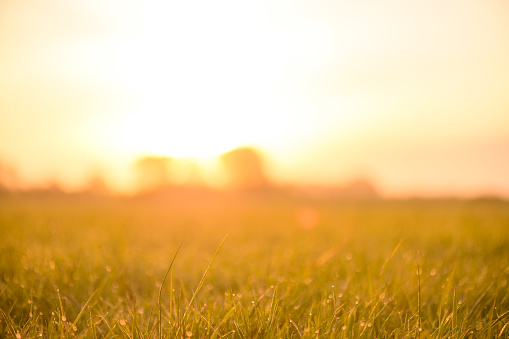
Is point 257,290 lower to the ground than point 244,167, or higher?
lower

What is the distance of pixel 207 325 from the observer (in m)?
1.59

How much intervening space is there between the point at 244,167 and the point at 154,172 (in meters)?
11.0

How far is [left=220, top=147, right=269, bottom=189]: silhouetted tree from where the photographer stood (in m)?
35.2

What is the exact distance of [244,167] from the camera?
36219mm

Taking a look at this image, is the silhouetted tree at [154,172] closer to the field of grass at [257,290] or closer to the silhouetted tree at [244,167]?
the silhouetted tree at [244,167]

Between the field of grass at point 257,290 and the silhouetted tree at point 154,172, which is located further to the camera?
the silhouetted tree at point 154,172

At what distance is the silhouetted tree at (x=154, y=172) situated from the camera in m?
32.5

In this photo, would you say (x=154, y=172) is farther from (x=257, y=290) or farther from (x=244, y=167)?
(x=257, y=290)

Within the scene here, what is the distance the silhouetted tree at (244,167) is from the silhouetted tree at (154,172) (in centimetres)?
718

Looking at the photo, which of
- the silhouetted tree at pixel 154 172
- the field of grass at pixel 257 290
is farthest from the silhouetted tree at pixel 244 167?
the field of grass at pixel 257 290

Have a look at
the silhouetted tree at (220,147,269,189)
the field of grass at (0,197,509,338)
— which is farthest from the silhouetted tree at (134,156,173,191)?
the field of grass at (0,197,509,338)

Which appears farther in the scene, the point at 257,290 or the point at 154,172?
the point at 154,172

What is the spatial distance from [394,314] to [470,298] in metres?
0.79

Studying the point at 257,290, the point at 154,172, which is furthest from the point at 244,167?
the point at 257,290
